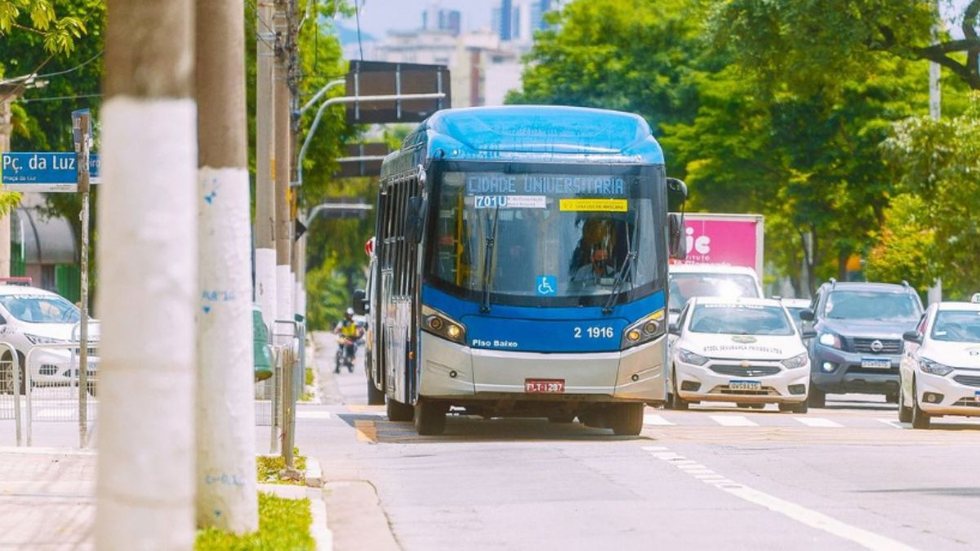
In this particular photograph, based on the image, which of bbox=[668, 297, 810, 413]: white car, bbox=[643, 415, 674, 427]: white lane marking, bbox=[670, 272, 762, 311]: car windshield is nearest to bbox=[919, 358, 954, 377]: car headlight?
bbox=[668, 297, 810, 413]: white car

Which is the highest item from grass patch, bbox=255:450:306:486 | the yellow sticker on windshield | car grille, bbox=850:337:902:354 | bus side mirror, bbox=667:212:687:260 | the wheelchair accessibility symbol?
the yellow sticker on windshield

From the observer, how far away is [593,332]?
20.9 m

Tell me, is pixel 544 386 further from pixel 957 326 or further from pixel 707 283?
pixel 707 283

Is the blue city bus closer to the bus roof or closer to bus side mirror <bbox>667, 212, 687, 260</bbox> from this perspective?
the bus roof

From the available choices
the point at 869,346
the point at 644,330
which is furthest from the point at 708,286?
the point at 644,330

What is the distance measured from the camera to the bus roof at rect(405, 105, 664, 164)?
21.1 meters

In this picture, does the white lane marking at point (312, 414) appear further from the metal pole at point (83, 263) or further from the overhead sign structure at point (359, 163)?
the overhead sign structure at point (359, 163)

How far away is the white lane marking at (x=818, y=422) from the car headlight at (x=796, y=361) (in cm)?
102

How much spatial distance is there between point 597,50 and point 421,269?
51215 millimetres

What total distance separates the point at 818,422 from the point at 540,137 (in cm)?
672

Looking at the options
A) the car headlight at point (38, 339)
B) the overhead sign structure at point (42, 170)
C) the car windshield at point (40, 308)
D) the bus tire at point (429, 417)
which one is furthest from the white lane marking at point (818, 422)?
the car windshield at point (40, 308)

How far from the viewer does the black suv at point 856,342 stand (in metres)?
31.7

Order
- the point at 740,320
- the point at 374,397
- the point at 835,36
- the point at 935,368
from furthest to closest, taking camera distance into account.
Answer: the point at 835,36, the point at 374,397, the point at 740,320, the point at 935,368

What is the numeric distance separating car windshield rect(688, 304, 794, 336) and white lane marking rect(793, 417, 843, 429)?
2130 mm
